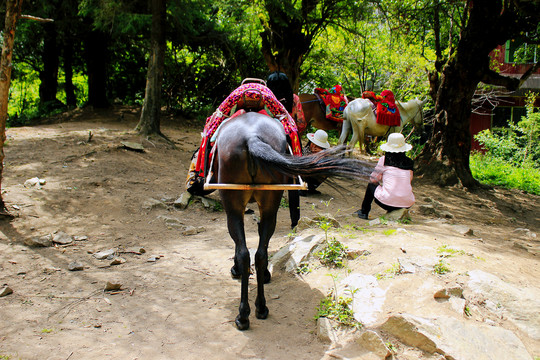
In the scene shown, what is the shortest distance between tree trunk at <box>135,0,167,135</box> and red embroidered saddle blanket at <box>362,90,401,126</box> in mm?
5203

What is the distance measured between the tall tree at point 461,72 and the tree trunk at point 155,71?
5607 mm

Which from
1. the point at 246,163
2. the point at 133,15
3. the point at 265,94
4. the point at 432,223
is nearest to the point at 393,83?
the point at 133,15

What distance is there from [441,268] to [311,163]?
1431mm

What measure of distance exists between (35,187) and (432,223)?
590cm

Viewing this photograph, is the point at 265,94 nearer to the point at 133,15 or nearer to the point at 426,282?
the point at 426,282

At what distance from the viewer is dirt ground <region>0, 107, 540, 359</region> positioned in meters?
2.98

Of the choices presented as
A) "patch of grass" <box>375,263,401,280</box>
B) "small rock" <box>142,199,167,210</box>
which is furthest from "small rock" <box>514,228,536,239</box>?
"small rock" <box>142,199,167,210</box>

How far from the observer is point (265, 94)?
4.07 metres

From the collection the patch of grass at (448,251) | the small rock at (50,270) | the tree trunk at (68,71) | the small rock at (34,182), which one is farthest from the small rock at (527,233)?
the tree trunk at (68,71)

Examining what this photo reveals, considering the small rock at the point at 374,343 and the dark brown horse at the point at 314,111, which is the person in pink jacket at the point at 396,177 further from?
the dark brown horse at the point at 314,111

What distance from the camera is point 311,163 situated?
3045mm

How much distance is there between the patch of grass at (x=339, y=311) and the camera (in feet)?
9.98

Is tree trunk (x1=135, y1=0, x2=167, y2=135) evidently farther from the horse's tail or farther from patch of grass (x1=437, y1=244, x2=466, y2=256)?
patch of grass (x1=437, y1=244, x2=466, y2=256)

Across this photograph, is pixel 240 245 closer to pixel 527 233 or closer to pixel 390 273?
pixel 390 273
